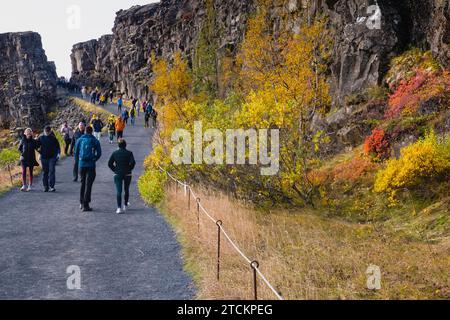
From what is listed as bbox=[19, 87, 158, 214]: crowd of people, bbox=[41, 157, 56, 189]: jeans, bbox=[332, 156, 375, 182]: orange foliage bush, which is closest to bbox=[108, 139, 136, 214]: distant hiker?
bbox=[19, 87, 158, 214]: crowd of people

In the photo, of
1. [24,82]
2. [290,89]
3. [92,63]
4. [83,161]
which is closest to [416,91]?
[290,89]

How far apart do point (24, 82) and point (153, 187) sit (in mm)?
77479

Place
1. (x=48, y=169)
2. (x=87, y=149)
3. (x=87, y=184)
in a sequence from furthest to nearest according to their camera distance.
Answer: (x=48, y=169)
(x=87, y=184)
(x=87, y=149)

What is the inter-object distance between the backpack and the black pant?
0.29 m

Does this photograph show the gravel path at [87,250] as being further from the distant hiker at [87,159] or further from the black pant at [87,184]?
the distant hiker at [87,159]

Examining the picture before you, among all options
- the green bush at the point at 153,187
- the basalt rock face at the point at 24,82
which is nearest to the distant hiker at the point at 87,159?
the green bush at the point at 153,187

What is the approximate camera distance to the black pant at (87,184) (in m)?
12.1

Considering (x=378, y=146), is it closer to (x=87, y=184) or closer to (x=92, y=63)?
(x=87, y=184)

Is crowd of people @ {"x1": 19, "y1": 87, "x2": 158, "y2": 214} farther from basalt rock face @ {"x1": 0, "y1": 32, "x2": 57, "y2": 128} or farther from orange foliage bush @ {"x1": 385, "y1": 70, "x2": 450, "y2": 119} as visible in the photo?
basalt rock face @ {"x1": 0, "y1": 32, "x2": 57, "y2": 128}

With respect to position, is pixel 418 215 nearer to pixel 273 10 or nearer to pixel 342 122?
pixel 342 122

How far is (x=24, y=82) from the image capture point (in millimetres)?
82375

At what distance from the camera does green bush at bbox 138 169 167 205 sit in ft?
44.9

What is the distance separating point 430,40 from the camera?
2119 centimetres
